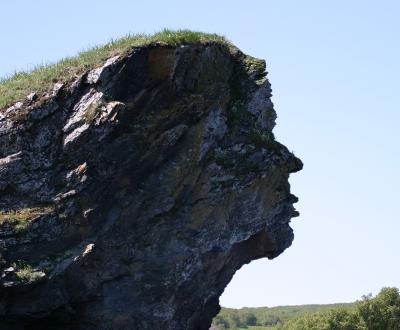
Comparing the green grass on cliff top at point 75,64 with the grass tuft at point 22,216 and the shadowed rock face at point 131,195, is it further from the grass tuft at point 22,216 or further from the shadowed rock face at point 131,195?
the grass tuft at point 22,216

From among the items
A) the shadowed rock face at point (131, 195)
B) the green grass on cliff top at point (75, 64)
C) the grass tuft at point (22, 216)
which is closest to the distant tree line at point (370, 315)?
the shadowed rock face at point (131, 195)

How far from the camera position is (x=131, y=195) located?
23.1m

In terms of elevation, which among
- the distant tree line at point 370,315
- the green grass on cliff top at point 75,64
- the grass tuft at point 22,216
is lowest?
the distant tree line at point 370,315

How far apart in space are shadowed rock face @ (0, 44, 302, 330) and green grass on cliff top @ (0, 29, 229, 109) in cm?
53

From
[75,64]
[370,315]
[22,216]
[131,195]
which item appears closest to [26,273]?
[22,216]

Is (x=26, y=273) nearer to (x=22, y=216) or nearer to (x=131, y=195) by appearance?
(x=22, y=216)

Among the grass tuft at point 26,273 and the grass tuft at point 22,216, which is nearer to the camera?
the grass tuft at point 26,273

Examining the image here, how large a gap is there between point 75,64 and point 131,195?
5.88 metres

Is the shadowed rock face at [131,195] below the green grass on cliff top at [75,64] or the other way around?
below

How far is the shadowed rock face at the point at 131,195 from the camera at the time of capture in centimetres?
2153

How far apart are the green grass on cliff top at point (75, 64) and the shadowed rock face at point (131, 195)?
1.73 ft

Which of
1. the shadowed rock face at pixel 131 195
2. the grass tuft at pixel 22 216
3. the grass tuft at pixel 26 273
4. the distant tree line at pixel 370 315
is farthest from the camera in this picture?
the distant tree line at pixel 370 315

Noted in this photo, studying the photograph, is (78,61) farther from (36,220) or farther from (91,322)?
(91,322)

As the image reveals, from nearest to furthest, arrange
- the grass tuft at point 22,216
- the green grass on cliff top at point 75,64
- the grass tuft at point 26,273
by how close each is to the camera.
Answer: the grass tuft at point 26,273 → the grass tuft at point 22,216 → the green grass on cliff top at point 75,64
